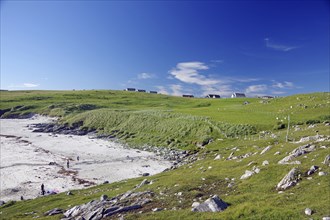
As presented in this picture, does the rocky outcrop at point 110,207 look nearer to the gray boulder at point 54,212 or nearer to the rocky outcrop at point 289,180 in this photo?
the gray boulder at point 54,212

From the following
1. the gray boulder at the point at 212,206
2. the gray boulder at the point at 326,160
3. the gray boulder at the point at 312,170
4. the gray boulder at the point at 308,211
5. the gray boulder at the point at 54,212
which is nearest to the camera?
the gray boulder at the point at 308,211

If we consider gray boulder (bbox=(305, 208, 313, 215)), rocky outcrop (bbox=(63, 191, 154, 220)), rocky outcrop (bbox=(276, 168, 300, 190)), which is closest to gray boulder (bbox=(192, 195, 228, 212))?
gray boulder (bbox=(305, 208, 313, 215))

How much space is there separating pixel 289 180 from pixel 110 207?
51.4 feet

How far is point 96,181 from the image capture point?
52156mm

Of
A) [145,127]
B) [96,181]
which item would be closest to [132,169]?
[96,181]

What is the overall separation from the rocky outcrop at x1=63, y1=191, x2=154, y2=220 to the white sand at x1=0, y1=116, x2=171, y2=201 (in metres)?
21.6

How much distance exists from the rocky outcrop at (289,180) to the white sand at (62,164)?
3482 cm

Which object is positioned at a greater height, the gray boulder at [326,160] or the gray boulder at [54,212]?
the gray boulder at [326,160]

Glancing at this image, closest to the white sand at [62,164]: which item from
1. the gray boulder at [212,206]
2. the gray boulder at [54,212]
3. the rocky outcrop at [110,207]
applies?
the gray boulder at [54,212]

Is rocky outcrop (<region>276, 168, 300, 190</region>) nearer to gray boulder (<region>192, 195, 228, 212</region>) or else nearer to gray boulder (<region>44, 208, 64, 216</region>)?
gray boulder (<region>192, 195, 228, 212</region>)

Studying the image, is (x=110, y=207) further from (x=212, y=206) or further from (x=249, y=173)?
(x=249, y=173)

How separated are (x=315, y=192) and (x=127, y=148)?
6534cm

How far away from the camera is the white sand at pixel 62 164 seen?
49906 millimetres

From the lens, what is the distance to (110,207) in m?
25.2
